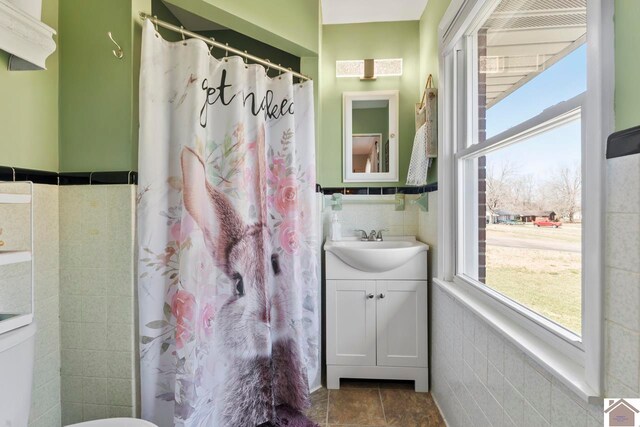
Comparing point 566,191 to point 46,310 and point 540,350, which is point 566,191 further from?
point 46,310

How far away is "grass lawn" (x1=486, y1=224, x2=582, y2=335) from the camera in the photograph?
89cm

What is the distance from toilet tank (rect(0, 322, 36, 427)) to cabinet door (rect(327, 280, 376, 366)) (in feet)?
4.55

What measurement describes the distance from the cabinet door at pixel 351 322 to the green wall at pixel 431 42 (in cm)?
86

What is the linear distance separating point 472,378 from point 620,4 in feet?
4.35

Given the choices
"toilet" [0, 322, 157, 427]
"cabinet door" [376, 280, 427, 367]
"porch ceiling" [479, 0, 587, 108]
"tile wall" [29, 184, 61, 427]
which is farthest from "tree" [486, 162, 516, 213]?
"tile wall" [29, 184, 61, 427]

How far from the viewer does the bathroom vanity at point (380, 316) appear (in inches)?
75.2

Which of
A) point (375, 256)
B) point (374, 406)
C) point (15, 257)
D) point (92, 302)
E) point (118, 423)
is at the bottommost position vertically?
point (374, 406)

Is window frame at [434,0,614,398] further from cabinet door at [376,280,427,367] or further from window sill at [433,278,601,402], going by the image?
cabinet door at [376,280,427,367]

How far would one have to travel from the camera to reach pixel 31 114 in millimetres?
1161

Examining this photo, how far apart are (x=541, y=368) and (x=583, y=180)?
535mm

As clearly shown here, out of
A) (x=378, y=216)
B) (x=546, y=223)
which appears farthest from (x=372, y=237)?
(x=546, y=223)

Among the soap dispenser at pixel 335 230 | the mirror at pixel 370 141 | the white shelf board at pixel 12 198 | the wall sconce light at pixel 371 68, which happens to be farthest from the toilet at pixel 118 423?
the wall sconce light at pixel 371 68

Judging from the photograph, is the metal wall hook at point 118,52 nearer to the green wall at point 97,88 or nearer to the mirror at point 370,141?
the green wall at point 97,88

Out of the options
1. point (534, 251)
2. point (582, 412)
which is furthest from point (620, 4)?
point (582, 412)
